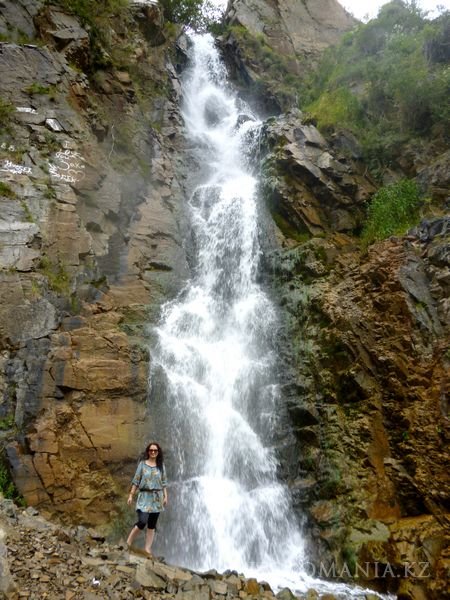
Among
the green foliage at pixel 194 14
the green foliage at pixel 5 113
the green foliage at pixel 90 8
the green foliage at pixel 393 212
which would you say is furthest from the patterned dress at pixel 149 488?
the green foliage at pixel 194 14

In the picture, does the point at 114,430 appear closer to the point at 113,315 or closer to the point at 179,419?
the point at 179,419

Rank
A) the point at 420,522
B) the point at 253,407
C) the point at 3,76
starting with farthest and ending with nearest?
the point at 3,76 < the point at 253,407 < the point at 420,522

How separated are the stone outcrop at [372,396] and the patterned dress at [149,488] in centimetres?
418

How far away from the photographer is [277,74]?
28.0m

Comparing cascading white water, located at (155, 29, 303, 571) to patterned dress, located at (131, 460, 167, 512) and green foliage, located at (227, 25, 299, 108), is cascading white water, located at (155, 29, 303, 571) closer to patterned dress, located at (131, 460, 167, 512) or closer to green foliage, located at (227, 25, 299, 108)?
patterned dress, located at (131, 460, 167, 512)

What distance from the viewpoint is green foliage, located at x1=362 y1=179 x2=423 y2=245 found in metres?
14.2

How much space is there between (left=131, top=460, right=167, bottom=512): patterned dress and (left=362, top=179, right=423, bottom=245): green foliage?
1022cm

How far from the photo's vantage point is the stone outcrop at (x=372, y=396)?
8.98 meters

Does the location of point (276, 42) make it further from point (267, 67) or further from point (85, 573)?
point (85, 573)

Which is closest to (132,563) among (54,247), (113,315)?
(113,315)

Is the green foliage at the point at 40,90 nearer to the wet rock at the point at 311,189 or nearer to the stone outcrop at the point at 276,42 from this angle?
the wet rock at the point at 311,189

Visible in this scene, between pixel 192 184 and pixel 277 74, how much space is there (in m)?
13.9

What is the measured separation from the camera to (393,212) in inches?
579

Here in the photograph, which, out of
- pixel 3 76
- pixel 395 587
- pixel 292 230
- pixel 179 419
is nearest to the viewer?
pixel 395 587
